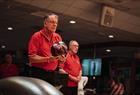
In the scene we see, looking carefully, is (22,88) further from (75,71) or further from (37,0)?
(37,0)

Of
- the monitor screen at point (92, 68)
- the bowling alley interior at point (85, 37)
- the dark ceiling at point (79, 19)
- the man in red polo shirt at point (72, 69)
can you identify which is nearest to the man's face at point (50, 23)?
the bowling alley interior at point (85, 37)

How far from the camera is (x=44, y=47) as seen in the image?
3.00 m

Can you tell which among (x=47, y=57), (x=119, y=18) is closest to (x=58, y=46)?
(x=47, y=57)

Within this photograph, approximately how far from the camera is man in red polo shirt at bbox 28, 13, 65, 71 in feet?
9.41

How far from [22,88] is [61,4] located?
19.4 feet

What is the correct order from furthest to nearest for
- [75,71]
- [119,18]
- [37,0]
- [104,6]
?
[119,18] < [104,6] < [37,0] < [75,71]

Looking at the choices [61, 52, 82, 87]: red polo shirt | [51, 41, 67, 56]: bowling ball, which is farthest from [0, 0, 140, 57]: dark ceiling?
[51, 41, 67, 56]: bowling ball

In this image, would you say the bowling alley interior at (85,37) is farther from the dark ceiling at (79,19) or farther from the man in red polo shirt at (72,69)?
the man in red polo shirt at (72,69)

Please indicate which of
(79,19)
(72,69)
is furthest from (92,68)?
(72,69)

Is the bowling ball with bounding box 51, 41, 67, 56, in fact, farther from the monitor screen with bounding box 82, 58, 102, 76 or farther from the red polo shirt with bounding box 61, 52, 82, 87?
the monitor screen with bounding box 82, 58, 102, 76

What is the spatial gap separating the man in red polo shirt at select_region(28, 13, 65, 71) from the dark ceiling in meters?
3.65

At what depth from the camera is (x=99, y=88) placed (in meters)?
13.1

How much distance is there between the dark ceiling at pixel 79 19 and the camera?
7.09 m

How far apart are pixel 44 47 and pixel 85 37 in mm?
8496
